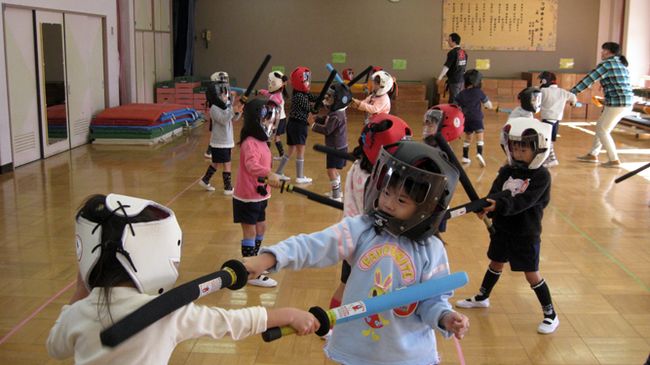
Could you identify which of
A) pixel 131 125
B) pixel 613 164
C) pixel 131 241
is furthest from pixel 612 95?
pixel 131 241

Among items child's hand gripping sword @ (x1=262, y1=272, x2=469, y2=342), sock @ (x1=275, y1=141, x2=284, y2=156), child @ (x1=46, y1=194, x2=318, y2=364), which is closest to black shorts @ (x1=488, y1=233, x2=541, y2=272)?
child's hand gripping sword @ (x1=262, y1=272, x2=469, y2=342)

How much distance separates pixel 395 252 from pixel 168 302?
0.87 m

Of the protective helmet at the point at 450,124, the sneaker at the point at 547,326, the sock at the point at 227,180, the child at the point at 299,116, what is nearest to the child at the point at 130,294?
the sneaker at the point at 547,326

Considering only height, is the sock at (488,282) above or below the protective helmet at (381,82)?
below

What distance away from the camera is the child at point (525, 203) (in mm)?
3908

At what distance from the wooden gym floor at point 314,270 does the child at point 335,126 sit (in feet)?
1.34

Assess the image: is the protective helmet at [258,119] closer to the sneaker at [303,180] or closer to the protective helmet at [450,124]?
the protective helmet at [450,124]

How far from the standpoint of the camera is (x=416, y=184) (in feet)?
7.37

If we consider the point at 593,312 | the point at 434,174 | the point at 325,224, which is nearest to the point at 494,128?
the point at 325,224

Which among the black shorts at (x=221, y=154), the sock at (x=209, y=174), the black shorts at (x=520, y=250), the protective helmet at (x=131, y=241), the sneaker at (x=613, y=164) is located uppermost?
the protective helmet at (x=131, y=241)

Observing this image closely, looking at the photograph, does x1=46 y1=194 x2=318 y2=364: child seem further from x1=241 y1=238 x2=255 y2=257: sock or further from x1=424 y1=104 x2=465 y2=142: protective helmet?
x1=424 y1=104 x2=465 y2=142: protective helmet

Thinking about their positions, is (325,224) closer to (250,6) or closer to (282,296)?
(282,296)

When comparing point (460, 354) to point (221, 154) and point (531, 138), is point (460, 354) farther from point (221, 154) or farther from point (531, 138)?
point (221, 154)

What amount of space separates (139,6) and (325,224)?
8131 millimetres
